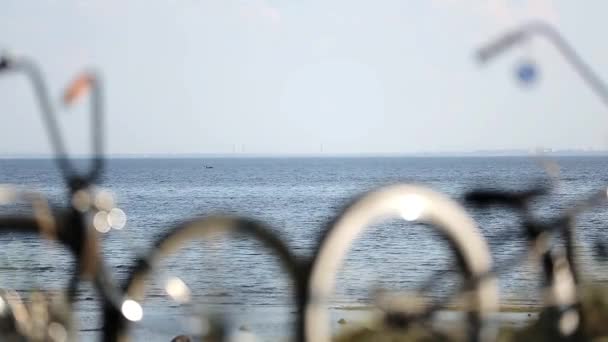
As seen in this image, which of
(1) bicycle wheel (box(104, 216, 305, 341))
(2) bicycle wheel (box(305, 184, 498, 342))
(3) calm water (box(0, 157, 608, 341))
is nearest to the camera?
(2) bicycle wheel (box(305, 184, 498, 342))

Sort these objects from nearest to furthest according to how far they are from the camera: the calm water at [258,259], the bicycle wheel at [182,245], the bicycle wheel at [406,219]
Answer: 1. the bicycle wheel at [406,219]
2. the bicycle wheel at [182,245]
3. the calm water at [258,259]

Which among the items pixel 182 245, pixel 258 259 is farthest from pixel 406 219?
pixel 258 259

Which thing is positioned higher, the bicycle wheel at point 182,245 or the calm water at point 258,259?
the bicycle wheel at point 182,245

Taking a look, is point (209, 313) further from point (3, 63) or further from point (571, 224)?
point (571, 224)

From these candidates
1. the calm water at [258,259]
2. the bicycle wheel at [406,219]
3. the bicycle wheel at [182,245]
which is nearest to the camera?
the bicycle wheel at [406,219]

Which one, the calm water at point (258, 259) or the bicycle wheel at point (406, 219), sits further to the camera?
the calm water at point (258, 259)

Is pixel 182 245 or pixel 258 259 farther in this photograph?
pixel 258 259

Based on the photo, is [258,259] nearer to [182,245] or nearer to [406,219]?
[182,245]

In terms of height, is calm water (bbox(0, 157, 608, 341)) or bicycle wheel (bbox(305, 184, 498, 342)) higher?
bicycle wheel (bbox(305, 184, 498, 342))

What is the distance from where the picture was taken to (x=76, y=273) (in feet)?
12.3

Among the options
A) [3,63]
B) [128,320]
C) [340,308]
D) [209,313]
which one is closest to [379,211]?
[209,313]

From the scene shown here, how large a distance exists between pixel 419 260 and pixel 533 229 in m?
34.4

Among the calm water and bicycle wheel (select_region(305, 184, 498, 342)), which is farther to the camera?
the calm water

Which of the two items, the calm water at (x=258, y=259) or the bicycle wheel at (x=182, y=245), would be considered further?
the calm water at (x=258, y=259)
